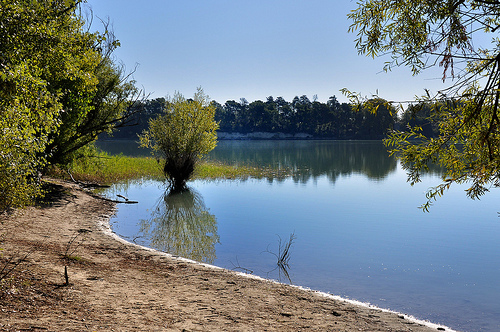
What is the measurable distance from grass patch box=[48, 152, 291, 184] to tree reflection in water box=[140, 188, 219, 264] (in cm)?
551

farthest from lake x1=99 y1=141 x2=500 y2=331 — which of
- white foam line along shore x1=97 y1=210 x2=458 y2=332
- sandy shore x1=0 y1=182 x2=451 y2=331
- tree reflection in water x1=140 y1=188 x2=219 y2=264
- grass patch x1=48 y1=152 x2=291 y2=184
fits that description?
grass patch x1=48 y1=152 x2=291 y2=184

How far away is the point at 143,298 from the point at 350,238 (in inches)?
362

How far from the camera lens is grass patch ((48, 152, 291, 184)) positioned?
23814 mm

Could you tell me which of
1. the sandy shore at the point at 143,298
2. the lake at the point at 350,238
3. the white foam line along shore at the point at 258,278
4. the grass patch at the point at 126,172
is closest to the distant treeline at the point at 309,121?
the grass patch at the point at 126,172

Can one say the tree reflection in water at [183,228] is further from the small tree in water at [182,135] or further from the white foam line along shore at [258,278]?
the small tree in water at [182,135]

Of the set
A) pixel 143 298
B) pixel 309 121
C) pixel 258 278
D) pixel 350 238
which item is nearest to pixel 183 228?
pixel 350 238

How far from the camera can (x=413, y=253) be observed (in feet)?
41.3

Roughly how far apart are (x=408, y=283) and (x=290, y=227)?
6339 mm

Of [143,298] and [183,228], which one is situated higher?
[143,298]

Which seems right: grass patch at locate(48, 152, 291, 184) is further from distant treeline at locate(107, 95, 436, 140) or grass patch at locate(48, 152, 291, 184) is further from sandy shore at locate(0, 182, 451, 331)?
distant treeline at locate(107, 95, 436, 140)

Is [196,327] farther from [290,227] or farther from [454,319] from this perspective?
[290,227]

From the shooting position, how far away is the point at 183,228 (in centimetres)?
1573

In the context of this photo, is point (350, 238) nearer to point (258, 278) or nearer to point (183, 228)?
point (258, 278)

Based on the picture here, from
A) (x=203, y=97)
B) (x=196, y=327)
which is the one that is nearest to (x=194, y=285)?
(x=196, y=327)
